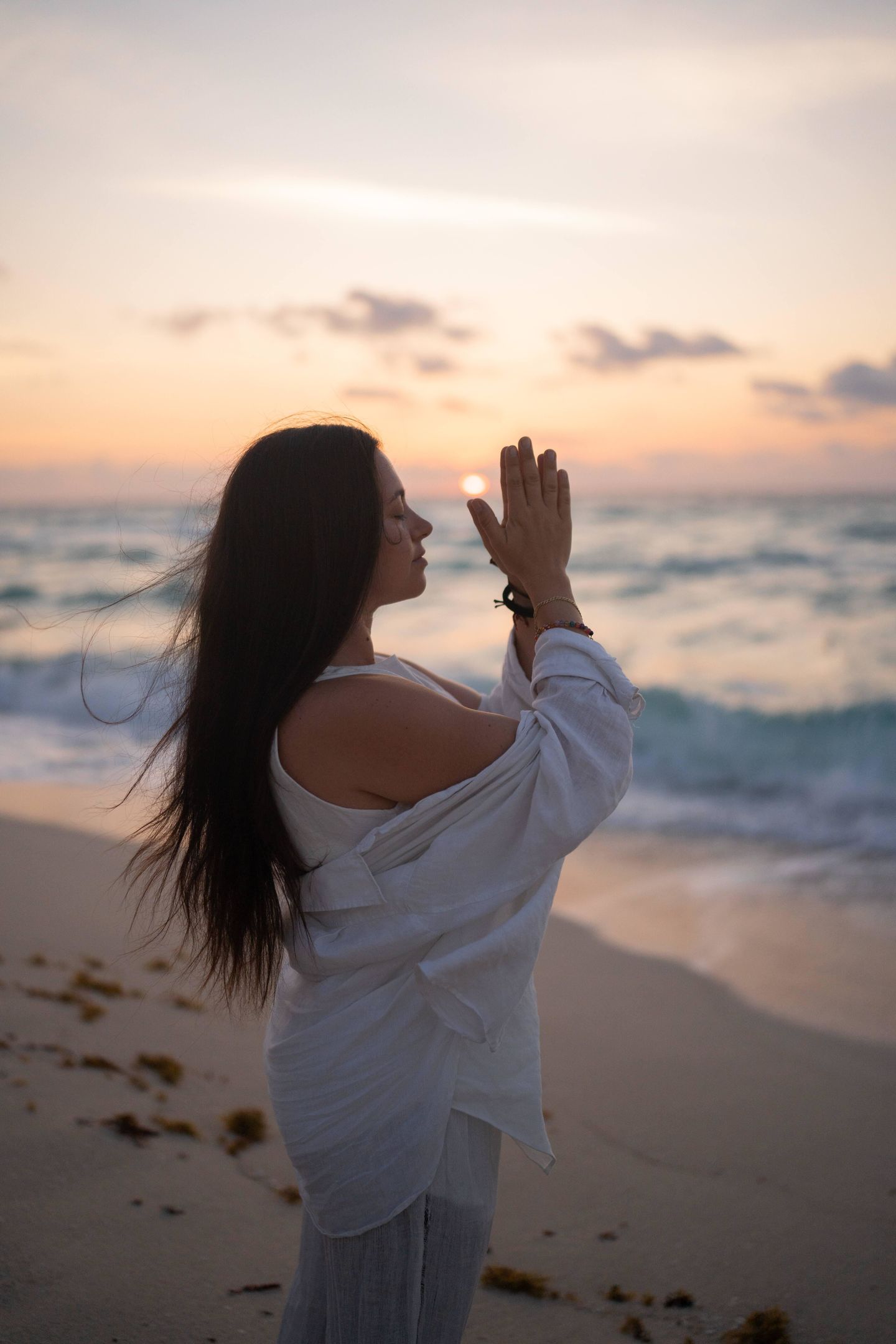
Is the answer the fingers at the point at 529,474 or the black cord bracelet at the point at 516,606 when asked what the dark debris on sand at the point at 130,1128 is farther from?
the fingers at the point at 529,474

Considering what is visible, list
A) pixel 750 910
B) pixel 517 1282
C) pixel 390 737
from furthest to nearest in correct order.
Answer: pixel 750 910
pixel 517 1282
pixel 390 737

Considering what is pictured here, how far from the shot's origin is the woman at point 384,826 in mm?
1896

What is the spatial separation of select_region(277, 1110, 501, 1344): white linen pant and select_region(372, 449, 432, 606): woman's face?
1022mm

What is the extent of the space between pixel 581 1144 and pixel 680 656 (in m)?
12.8

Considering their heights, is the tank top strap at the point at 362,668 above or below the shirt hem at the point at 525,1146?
above

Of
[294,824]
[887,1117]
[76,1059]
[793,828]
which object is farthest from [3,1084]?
[793,828]

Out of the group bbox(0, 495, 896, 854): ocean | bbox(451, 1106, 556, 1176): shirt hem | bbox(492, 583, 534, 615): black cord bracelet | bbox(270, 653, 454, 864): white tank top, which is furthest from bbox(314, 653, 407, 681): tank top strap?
bbox(451, 1106, 556, 1176): shirt hem

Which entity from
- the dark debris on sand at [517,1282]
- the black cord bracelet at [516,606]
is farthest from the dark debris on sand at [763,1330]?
the black cord bracelet at [516,606]

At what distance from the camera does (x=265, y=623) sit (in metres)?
1.97

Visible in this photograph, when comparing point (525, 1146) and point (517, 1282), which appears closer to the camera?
point (525, 1146)

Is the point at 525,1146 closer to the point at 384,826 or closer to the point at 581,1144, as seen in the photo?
the point at 384,826

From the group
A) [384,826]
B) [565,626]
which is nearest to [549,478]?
[565,626]

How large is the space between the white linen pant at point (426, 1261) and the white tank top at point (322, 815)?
570 mm

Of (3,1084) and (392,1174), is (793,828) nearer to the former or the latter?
(3,1084)
